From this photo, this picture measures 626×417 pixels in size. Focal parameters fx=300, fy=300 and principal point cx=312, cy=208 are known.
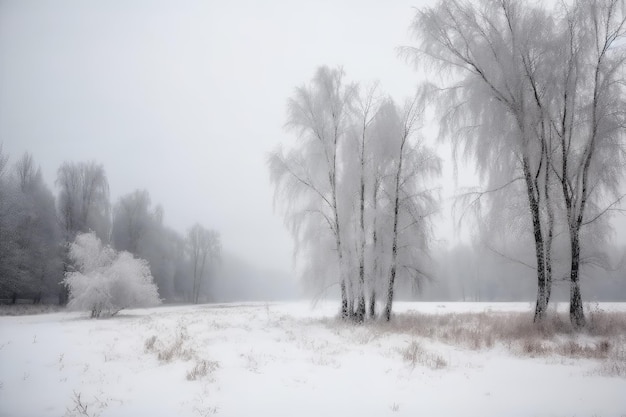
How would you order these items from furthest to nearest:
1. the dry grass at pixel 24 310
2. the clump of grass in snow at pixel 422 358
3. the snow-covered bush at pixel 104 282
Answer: the dry grass at pixel 24 310, the snow-covered bush at pixel 104 282, the clump of grass in snow at pixel 422 358

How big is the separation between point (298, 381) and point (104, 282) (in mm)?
16377

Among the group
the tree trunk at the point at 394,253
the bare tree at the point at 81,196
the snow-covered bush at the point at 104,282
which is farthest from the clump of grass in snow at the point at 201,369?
the bare tree at the point at 81,196

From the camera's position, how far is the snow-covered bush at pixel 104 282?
16.7m

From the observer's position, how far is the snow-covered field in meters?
4.29

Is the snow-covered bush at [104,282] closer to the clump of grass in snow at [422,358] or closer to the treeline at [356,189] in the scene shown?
the treeline at [356,189]

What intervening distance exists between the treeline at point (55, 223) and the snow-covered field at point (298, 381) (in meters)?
18.7

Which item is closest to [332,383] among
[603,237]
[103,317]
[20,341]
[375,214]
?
[375,214]

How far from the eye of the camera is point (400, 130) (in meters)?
13.6

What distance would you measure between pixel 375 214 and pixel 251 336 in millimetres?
6936

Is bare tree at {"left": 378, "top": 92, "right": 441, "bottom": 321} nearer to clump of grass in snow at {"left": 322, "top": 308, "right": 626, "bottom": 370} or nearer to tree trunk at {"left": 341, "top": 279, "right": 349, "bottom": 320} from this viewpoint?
tree trunk at {"left": 341, "top": 279, "right": 349, "bottom": 320}

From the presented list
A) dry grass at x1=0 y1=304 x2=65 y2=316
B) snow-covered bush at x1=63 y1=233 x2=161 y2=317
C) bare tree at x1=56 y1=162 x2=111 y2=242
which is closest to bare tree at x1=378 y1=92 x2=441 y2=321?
snow-covered bush at x1=63 y1=233 x2=161 y2=317

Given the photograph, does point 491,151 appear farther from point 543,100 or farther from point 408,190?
point 408,190

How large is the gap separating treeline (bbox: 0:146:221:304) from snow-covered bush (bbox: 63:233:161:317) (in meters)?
4.28

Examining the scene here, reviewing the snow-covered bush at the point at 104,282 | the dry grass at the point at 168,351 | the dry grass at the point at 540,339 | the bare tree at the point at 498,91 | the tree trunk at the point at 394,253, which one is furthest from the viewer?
the snow-covered bush at the point at 104,282
